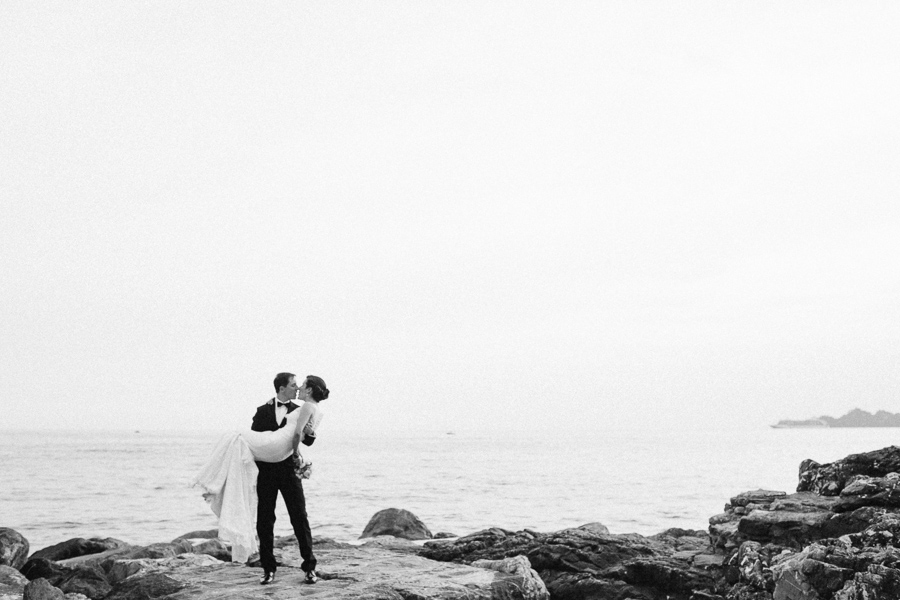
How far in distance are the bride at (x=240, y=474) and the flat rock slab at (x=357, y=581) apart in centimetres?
66

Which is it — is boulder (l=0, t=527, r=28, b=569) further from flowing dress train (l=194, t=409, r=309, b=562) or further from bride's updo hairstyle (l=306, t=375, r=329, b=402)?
bride's updo hairstyle (l=306, t=375, r=329, b=402)

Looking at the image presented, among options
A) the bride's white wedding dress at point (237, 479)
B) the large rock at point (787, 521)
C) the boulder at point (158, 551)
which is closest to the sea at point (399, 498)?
the boulder at point (158, 551)

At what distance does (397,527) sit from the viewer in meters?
24.2

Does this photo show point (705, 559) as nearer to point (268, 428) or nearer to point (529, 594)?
point (529, 594)

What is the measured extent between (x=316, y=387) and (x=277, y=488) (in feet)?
5.21

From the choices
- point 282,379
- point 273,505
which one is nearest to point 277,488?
point 273,505

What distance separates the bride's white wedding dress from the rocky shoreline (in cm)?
75

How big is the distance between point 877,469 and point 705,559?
3.67m

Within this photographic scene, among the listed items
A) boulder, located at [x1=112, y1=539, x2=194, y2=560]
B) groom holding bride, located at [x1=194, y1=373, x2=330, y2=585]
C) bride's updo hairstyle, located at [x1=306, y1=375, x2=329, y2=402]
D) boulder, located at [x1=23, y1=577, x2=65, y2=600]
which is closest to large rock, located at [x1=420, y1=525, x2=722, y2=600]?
groom holding bride, located at [x1=194, y1=373, x2=330, y2=585]

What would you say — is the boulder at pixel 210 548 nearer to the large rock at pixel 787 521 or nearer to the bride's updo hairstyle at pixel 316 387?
the bride's updo hairstyle at pixel 316 387

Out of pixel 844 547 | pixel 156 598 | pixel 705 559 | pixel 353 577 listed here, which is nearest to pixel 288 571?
pixel 353 577

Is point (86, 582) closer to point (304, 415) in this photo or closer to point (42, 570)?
point (42, 570)

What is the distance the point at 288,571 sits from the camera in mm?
11070

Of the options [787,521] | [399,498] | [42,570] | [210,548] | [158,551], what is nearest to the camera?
[787,521]
